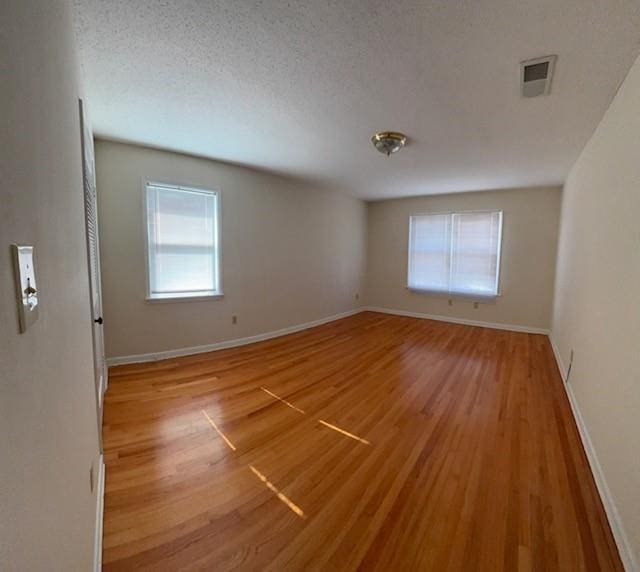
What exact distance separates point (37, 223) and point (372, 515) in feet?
5.82

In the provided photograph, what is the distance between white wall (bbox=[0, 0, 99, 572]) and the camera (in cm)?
48

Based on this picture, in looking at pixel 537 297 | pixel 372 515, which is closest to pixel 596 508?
pixel 372 515

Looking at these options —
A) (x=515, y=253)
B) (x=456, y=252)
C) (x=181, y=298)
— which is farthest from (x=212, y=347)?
(x=515, y=253)

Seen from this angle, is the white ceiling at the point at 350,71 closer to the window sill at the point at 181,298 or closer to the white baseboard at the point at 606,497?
the window sill at the point at 181,298

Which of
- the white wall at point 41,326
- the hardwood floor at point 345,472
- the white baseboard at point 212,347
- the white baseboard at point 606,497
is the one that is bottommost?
the hardwood floor at point 345,472

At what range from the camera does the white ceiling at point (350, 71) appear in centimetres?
143

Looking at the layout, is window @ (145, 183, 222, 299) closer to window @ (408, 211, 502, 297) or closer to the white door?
the white door

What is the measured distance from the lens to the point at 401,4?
4.49 feet

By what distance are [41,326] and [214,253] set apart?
3.33m

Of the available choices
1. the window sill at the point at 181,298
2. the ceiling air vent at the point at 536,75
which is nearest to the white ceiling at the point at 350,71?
the ceiling air vent at the point at 536,75

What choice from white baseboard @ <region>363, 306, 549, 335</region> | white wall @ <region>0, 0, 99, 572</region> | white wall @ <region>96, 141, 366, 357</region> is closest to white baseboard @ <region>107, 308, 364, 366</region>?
white wall @ <region>96, 141, 366, 357</region>

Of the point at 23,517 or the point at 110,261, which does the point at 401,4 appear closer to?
the point at 23,517

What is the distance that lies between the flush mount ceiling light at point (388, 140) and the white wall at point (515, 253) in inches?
123

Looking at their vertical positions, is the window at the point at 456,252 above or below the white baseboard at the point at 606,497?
above
